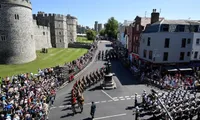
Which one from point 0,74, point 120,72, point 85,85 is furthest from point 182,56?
point 0,74

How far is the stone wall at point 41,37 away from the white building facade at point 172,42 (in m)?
35.1

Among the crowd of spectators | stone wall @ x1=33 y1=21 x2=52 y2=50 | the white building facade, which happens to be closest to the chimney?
the white building facade

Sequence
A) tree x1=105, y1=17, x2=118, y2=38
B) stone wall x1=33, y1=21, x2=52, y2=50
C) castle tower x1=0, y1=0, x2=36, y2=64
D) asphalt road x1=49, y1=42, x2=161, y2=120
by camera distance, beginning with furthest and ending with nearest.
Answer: tree x1=105, y1=17, x2=118, y2=38, stone wall x1=33, y1=21, x2=52, y2=50, castle tower x1=0, y1=0, x2=36, y2=64, asphalt road x1=49, y1=42, x2=161, y2=120

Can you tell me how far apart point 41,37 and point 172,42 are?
41.1m

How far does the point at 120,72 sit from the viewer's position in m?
28.4

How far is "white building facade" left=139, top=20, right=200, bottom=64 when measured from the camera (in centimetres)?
2667

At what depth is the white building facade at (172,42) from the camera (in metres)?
26.7

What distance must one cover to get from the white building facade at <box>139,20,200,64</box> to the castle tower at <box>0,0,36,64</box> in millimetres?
26556

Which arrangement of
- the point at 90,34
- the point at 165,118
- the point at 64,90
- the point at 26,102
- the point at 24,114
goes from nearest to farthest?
the point at 165,118 < the point at 24,114 < the point at 26,102 < the point at 64,90 < the point at 90,34

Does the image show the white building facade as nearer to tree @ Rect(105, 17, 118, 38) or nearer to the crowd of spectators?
the crowd of spectators

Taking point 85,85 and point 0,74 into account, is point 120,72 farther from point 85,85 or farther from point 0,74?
point 0,74

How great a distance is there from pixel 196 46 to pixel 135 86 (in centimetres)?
1544

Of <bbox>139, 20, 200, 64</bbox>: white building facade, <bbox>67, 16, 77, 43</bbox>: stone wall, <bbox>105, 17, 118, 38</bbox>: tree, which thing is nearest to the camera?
<bbox>139, 20, 200, 64</bbox>: white building facade

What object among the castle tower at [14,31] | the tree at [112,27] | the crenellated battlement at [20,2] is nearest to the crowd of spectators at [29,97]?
the castle tower at [14,31]
